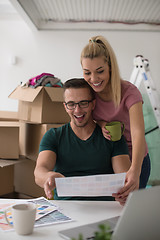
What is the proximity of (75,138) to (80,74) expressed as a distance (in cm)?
A: 249

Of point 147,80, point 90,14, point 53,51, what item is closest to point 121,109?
point 147,80

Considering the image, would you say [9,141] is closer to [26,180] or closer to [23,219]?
[26,180]

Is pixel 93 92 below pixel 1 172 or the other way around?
the other way around

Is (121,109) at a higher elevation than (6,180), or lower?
higher

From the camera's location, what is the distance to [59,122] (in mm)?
2543

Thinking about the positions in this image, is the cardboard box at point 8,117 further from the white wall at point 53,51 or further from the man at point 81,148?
the man at point 81,148

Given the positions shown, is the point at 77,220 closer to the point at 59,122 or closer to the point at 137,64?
the point at 59,122

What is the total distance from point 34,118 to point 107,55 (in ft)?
3.93

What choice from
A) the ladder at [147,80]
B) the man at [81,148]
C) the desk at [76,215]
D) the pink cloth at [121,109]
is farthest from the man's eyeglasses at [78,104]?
the ladder at [147,80]

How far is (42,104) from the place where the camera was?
95.4 inches

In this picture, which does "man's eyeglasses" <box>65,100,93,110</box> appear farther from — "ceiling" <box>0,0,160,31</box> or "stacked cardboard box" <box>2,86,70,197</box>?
"ceiling" <box>0,0,160,31</box>

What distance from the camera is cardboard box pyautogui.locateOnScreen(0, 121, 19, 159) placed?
2.52 m

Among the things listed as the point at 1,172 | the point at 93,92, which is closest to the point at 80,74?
the point at 1,172

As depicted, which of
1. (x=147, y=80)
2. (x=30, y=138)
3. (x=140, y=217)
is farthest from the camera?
(x=147, y=80)
